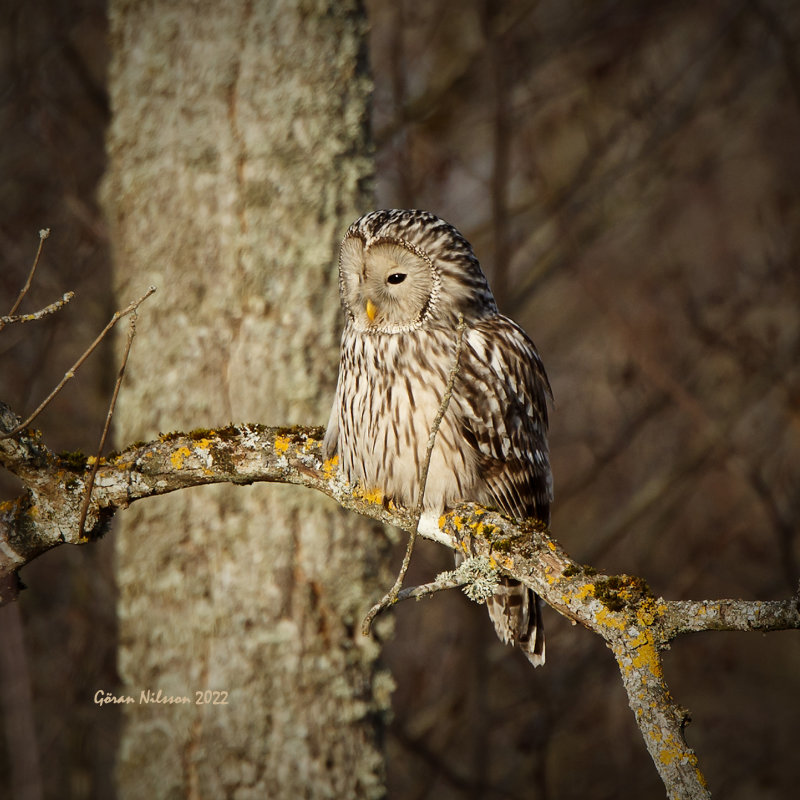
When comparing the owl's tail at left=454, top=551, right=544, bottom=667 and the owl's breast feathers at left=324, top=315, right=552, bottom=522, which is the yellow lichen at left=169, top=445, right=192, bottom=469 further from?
the owl's tail at left=454, top=551, right=544, bottom=667

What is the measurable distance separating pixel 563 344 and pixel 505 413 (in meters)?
5.82

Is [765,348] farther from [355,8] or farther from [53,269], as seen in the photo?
[53,269]

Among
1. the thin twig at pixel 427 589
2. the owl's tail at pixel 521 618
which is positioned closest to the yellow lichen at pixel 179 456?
the thin twig at pixel 427 589

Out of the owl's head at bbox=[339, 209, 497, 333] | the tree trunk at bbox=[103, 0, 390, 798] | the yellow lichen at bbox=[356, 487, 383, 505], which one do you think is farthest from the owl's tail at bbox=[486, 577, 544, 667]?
the owl's head at bbox=[339, 209, 497, 333]

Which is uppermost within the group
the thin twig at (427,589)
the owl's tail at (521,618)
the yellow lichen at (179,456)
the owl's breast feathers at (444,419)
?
the owl's breast feathers at (444,419)

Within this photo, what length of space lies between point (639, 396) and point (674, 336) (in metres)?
0.81

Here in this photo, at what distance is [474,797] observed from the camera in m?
6.21

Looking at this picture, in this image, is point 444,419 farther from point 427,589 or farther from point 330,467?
point 427,589

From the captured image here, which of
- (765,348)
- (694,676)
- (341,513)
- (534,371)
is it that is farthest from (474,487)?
(694,676)

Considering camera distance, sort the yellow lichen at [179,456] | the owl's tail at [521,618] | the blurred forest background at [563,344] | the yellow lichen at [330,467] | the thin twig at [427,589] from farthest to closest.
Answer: the blurred forest background at [563,344] < the owl's tail at [521,618] < the yellow lichen at [330,467] < the yellow lichen at [179,456] < the thin twig at [427,589]

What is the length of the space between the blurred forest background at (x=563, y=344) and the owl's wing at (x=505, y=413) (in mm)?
2797

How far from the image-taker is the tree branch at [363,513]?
2.09 metres

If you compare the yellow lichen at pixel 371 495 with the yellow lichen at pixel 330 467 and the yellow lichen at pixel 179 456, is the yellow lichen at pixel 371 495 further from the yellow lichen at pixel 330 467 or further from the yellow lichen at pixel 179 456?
the yellow lichen at pixel 179 456

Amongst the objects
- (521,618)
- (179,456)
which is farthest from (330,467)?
(521,618)
